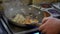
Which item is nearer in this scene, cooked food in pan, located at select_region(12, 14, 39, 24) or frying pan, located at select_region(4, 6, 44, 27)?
cooked food in pan, located at select_region(12, 14, 39, 24)

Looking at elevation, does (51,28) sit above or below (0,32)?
above

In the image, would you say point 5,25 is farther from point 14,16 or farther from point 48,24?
point 48,24

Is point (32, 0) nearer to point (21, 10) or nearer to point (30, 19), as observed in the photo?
point (21, 10)

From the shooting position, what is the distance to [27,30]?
100cm

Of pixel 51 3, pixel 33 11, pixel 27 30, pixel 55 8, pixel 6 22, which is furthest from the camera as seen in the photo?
pixel 51 3

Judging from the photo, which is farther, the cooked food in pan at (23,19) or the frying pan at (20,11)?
the frying pan at (20,11)

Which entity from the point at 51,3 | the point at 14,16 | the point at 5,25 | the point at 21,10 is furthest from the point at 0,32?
the point at 51,3

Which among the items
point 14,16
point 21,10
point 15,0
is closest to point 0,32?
→ point 14,16

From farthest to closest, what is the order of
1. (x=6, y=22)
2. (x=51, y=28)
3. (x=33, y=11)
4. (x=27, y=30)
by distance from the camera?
(x=33, y=11)
(x=6, y=22)
(x=27, y=30)
(x=51, y=28)

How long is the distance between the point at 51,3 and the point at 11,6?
1.55 feet

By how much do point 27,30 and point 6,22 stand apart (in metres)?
0.22

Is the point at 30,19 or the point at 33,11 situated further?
the point at 33,11

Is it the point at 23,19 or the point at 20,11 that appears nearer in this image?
the point at 23,19

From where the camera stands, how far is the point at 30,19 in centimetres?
114
